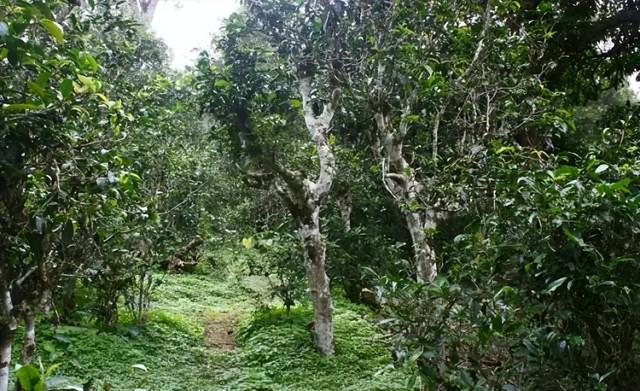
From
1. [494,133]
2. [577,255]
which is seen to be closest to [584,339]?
[577,255]

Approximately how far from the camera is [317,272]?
20.4ft

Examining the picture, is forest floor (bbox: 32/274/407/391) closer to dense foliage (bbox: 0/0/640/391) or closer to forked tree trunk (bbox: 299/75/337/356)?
dense foliage (bbox: 0/0/640/391)

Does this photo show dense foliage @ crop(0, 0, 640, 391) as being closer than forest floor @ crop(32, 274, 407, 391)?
Yes

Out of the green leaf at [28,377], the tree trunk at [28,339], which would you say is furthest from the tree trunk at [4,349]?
the green leaf at [28,377]

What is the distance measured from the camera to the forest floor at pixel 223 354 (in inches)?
219

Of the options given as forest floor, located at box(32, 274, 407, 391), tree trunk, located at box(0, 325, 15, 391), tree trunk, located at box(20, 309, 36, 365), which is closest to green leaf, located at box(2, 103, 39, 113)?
tree trunk, located at box(0, 325, 15, 391)

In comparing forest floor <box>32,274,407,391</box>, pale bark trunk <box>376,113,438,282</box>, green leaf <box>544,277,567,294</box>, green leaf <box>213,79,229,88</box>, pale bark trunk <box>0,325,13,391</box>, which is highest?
green leaf <box>213,79,229,88</box>

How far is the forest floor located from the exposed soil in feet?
0.05

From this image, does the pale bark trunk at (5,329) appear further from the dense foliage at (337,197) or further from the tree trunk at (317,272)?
the tree trunk at (317,272)

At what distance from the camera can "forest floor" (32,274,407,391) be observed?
5555 millimetres

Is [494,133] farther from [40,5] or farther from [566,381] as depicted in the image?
[40,5]

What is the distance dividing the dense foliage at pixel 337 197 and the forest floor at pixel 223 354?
0.04 metres

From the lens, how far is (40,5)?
2279mm

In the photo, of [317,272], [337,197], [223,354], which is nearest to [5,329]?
[317,272]
